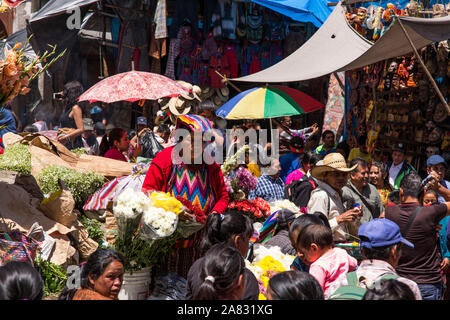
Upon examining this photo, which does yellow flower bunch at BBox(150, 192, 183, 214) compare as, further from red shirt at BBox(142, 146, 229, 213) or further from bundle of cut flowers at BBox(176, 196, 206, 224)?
red shirt at BBox(142, 146, 229, 213)

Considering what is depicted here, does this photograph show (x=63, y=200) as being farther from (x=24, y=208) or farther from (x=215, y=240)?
(x=215, y=240)

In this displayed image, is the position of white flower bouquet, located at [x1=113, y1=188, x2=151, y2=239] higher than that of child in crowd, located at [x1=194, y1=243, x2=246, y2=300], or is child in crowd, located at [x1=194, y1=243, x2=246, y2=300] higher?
child in crowd, located at [x1=194, y1=243, x2=246, y2=300]

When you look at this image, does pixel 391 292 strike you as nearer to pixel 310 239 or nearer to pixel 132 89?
pixel 310 239

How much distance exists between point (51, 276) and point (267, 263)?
184 centimetres

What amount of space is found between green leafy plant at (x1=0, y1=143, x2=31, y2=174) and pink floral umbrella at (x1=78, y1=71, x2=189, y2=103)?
3.76 feet

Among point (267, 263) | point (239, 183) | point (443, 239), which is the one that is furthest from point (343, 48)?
point (267, 263)

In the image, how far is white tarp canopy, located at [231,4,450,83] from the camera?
20.4 feet

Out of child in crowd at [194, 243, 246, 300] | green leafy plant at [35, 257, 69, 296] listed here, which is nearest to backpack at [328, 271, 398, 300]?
child in crowd at [194, 243, 246, 300]

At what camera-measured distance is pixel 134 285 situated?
154 inches

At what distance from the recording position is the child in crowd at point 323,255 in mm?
3287

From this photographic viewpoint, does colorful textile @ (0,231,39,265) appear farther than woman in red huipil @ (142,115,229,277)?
No

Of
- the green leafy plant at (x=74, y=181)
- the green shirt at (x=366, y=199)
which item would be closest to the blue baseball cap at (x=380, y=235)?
the green shirt at (x=366, y=199)

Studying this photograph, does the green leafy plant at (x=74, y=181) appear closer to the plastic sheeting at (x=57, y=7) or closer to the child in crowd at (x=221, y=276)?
the child in crowd at (x=221, y=276)

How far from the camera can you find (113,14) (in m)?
12.1
